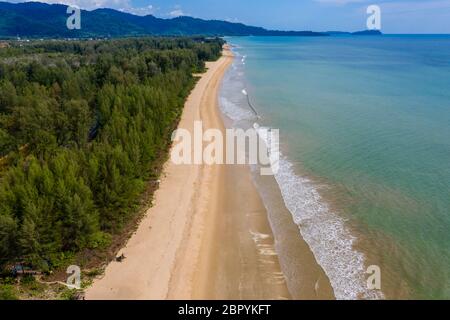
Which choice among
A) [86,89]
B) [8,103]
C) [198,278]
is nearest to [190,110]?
[86,89]

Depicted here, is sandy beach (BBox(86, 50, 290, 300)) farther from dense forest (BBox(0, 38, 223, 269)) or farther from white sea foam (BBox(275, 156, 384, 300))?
white sea foam (BBox(275, 156, 384, 300))

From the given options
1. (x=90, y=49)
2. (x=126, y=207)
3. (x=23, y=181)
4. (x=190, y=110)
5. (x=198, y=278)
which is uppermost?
(x=90, y=49)

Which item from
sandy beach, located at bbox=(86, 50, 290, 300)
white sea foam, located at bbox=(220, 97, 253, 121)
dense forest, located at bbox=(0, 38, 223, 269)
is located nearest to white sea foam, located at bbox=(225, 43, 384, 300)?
sandy beach, located at bbox=(86, 50, 290, 300)

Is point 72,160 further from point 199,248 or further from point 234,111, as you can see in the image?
point 234,111

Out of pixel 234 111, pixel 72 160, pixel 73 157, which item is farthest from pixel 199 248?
pixel 234 111

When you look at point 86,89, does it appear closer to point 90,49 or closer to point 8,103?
point 8,103

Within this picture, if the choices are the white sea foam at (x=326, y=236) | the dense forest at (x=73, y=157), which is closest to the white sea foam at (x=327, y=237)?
the white sea foam at (x=326, y=236)

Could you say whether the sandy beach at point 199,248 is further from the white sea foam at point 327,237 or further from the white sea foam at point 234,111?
the white sea foam at point 234,111
